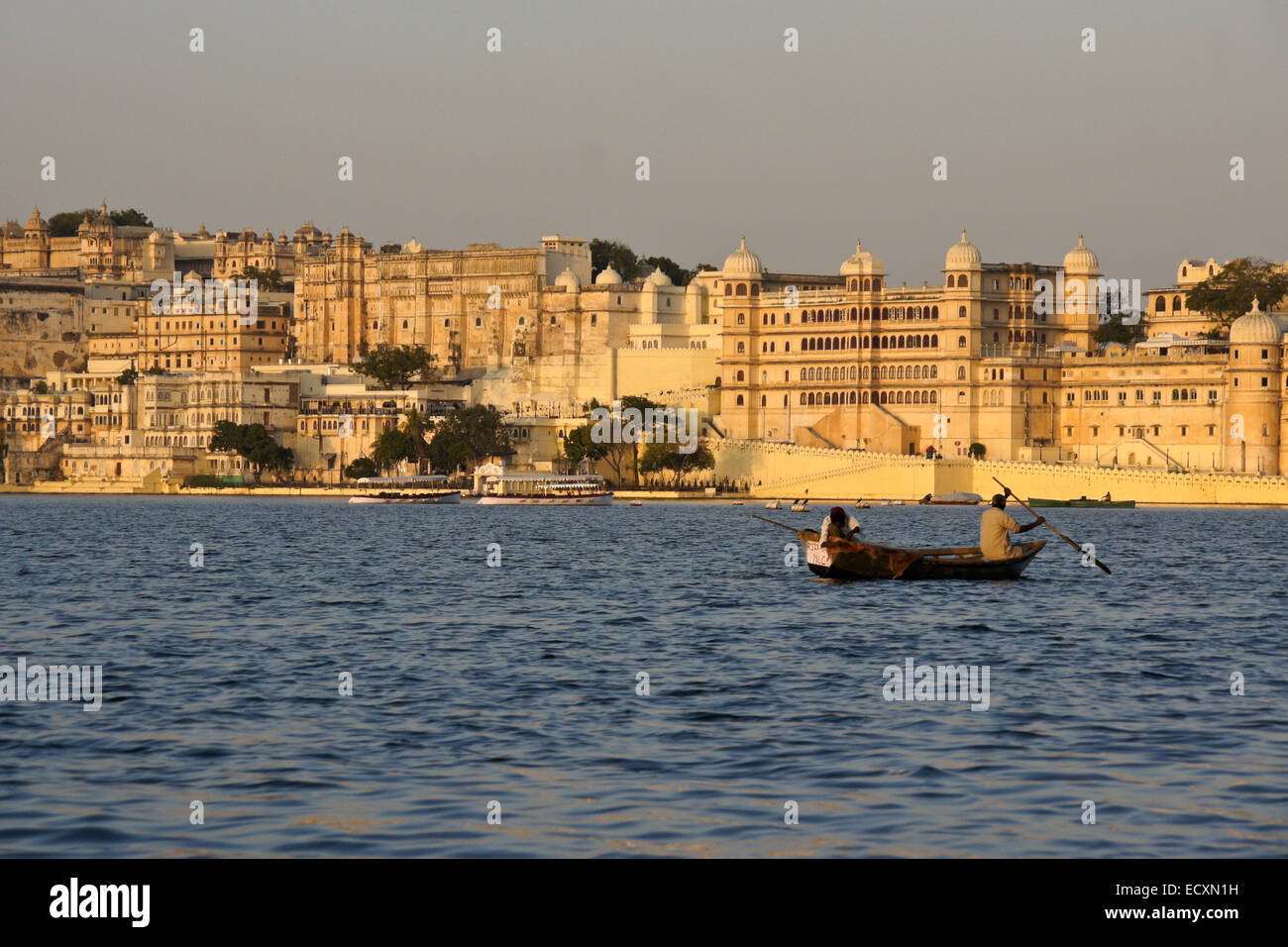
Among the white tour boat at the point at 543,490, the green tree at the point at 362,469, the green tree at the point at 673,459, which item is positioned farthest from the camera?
the green tree at the point at 362,469

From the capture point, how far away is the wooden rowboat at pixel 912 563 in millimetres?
48062

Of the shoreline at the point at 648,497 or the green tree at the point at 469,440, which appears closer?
the shoreline at the point at 648,497

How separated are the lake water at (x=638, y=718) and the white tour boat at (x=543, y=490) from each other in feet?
244

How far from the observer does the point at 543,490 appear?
13525 cm

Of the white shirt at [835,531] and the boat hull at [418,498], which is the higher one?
the white shirt at [835,531]

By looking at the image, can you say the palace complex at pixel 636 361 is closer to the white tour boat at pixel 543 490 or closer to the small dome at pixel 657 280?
the small dome at pixel 657 280

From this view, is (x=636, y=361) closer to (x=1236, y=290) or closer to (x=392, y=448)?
(x=392, y=448)

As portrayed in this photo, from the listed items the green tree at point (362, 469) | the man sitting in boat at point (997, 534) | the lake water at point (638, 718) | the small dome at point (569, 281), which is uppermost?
the small dome at point (569, 281)

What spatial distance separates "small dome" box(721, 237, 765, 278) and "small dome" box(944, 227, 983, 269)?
1687 cm

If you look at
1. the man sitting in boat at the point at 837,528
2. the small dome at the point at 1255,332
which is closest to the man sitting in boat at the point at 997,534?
the man sitting in boat at the point at 837,528

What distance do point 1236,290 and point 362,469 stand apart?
2507 inches
